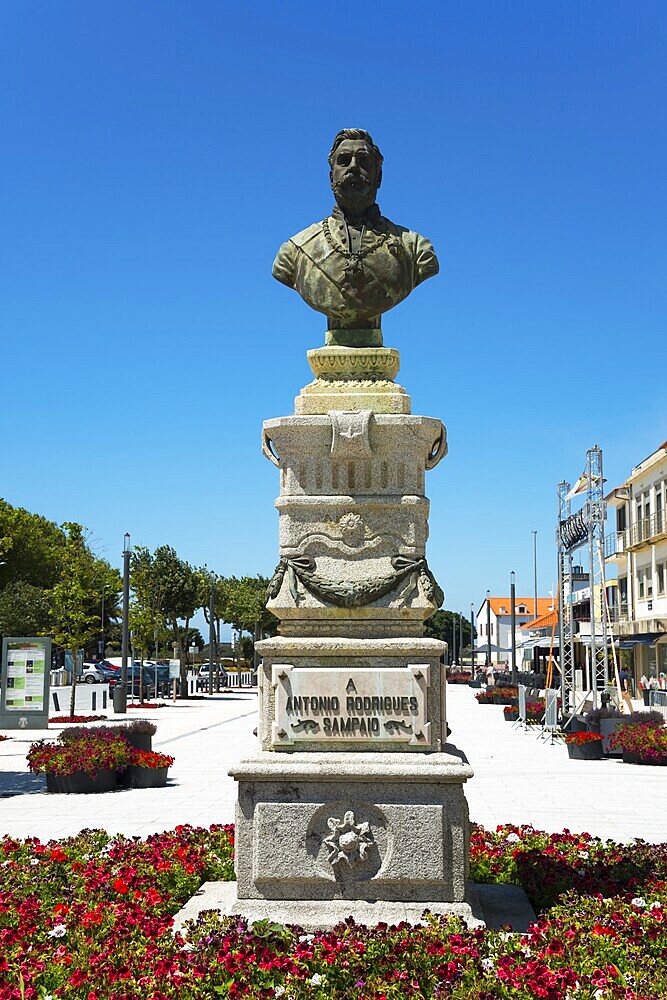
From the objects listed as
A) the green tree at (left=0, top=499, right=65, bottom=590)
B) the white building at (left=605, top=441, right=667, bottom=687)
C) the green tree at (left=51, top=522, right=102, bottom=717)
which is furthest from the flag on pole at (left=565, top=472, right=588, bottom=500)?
the green tree at (left=0, top=499, right=65, bottom=590)

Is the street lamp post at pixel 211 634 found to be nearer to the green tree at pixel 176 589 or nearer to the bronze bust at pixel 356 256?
the green tree at pixel 176 589

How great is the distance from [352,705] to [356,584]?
0.75 m

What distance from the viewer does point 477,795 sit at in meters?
13.6

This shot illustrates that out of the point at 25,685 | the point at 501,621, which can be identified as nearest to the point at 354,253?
the point at 25,685

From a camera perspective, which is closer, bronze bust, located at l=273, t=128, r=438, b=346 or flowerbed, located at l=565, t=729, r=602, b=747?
bronze bust, located at l=273, t=128, r=438, b=346

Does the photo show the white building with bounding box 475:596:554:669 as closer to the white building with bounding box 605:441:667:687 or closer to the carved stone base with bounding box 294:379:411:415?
the white building with bounding box 605:441:667:687

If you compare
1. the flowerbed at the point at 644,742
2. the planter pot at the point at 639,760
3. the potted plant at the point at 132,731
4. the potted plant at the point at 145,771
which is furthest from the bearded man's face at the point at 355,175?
Result: the planter pot at the point at 639,760

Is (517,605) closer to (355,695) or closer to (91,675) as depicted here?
(91,675)

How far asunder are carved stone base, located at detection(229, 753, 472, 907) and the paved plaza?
4600 mm

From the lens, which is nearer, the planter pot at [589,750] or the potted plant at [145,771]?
the potted plant at [145,771]

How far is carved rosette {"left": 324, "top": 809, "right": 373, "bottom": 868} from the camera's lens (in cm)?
610

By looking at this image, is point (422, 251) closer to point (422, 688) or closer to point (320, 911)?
point (422, 688)

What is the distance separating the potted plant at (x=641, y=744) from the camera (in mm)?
16938

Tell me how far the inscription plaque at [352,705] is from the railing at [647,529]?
37.3m
